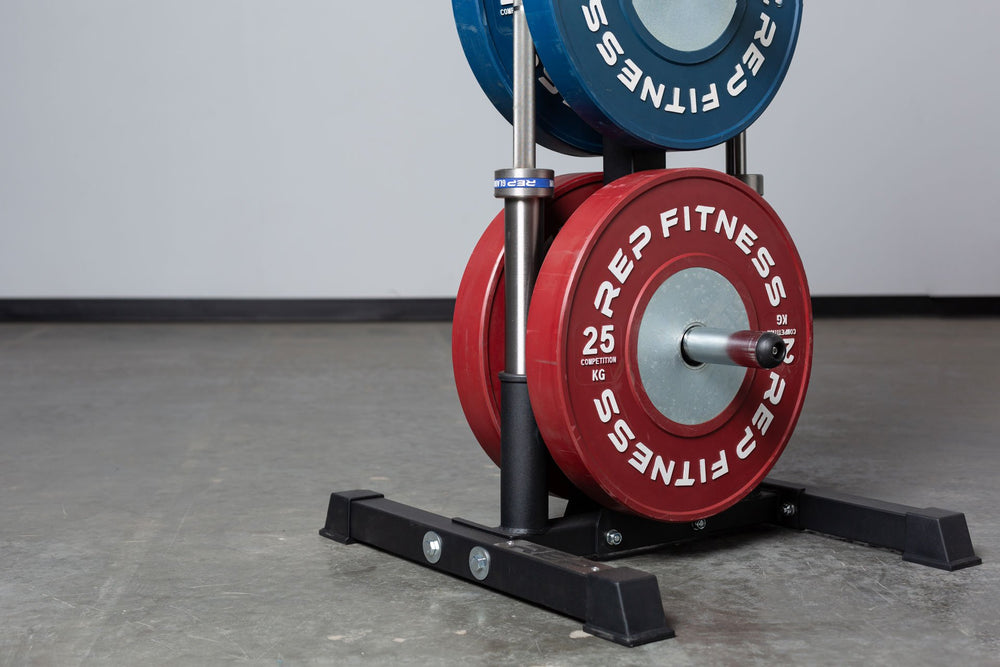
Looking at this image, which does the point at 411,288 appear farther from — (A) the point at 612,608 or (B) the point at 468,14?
(A) the point at 612,608

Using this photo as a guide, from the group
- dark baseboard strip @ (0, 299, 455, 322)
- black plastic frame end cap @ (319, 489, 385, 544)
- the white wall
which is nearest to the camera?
black plastic frame end cap @ (319, 489, 385, 544)

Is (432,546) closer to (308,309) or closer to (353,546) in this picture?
(353,546)

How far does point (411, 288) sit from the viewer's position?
18.3 ft

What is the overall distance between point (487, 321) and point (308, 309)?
13.0 feet

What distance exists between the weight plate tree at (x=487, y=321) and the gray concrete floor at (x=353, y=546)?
0.89ft

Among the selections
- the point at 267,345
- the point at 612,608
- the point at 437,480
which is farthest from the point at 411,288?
the point at 612,608

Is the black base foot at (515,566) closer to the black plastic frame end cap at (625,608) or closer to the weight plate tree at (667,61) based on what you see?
the black plastic frame end cap at (625,608)

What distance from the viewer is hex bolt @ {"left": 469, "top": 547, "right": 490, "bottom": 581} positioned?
1.57m

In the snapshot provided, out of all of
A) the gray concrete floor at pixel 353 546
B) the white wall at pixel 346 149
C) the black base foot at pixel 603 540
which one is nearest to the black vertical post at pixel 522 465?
the black base foot at pixel 603 540

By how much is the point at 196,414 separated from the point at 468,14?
1.67m

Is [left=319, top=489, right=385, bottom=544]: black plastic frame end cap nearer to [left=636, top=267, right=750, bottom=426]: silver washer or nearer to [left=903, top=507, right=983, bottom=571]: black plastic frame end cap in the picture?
[left=636, top=267, right=750, bottom=426]: silver washer

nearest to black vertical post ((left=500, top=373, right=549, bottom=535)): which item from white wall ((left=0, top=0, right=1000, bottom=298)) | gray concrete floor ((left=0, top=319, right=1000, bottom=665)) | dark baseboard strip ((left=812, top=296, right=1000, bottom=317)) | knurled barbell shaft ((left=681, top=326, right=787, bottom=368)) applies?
gray concrete floor ((left=0, top=319, right=1000, bottom=665))

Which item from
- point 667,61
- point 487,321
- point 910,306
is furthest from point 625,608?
point 910,306

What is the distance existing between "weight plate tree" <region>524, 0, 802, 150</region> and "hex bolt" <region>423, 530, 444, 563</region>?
0.65m
